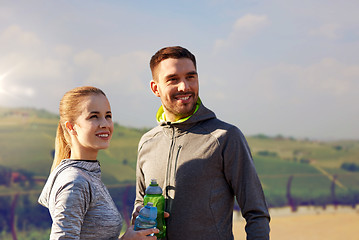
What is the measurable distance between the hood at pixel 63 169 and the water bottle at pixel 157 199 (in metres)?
0.39

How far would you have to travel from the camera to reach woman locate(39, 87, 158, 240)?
2053 mm

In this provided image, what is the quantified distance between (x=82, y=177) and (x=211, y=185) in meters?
0.89

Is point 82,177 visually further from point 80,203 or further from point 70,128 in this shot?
point 70,128

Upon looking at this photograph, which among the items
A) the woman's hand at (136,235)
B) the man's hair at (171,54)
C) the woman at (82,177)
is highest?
the man's hair at (171,54)

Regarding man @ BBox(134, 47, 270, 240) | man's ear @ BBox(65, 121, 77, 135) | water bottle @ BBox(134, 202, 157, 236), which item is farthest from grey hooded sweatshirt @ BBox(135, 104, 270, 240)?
man's ear @ BBox(65, 121, 77, 135)

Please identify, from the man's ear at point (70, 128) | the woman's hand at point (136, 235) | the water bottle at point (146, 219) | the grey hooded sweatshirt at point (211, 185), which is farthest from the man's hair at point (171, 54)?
the woman's hand at point (136, 235)

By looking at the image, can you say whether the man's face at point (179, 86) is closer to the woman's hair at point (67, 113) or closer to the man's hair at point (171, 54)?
the man's hair at point (171, 54)

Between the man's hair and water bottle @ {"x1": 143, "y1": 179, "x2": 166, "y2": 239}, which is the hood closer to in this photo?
water bottle @ {"x1": 143, "y1": 179, "x2": 166, "y2": 239}

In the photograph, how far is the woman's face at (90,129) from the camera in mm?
2340

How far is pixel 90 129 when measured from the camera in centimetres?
233

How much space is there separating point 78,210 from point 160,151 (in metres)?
0.94

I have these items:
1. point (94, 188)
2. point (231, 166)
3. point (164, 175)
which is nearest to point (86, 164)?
point (94, 188)

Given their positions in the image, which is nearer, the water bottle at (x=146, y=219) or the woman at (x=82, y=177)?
the woman at (x=82, y=177)

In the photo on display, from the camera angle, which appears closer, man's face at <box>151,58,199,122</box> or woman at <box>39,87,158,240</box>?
woman at <box>39,87,158,240</box>
